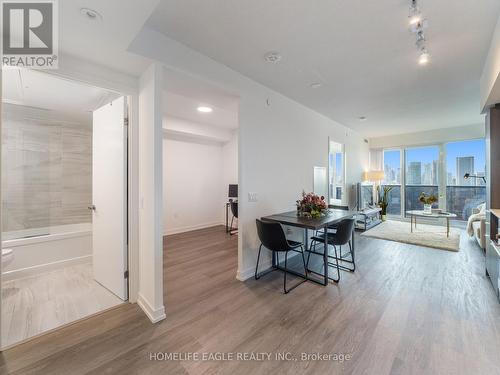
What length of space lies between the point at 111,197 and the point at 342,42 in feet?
9.85

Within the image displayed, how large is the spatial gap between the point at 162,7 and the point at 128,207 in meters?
1.88

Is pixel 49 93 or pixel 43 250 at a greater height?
pixel 49 93

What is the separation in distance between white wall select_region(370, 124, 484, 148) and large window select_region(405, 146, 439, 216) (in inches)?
10.6

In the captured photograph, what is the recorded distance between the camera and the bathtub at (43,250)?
2.85 meters

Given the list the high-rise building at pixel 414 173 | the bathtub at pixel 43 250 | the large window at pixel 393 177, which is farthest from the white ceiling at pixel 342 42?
the large window at pixel 393 177

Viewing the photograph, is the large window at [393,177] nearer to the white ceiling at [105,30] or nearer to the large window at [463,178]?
the large window at [463,178]

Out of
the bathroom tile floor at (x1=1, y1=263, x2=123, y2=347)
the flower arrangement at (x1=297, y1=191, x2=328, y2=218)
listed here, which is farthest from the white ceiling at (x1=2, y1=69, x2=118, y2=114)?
the flower arrangement at (x1=297, y1=191, x2=328, y2=218)

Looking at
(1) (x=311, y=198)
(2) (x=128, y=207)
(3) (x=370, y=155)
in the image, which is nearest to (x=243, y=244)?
(1) (x=311, y=198)

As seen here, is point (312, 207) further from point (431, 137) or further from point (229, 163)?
point (431, 137)

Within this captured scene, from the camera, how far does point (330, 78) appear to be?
A: 9.72ft

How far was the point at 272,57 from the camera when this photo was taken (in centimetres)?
242

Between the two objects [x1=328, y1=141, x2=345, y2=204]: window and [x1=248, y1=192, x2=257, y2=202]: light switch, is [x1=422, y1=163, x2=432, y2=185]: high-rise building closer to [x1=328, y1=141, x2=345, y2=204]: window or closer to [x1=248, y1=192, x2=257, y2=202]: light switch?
[x1=328, y1=141, x2=345, y2=204]: window
